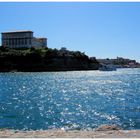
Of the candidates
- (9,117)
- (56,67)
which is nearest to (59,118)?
(9,117)

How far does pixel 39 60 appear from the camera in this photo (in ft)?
504

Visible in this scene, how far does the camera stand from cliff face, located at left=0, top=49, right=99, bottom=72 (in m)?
148

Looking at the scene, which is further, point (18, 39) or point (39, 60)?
point (18, 39)

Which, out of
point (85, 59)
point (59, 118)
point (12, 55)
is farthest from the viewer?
point (85, 59)

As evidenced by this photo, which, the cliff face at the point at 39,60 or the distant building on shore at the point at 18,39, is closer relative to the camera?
the cliff face at the point at 39,60

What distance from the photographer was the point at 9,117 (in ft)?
81.6

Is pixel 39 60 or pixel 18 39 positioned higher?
pixel 18 39

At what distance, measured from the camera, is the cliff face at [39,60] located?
148488 millimetres

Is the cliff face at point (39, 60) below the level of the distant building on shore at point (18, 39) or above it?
below

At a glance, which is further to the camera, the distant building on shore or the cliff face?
the distant building on shore

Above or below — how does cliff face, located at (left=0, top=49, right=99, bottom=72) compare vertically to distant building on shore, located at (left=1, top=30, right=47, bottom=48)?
below

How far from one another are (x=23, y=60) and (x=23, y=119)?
129 m

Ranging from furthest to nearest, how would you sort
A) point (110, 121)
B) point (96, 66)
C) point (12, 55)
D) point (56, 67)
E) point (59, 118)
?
1. point (96, 66)
2. point (56, 67)
3. point (12, 55)
4. point (59, 118)
5. point (110, 121)

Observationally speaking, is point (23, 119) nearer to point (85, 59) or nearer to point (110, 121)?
point (110, 121)
